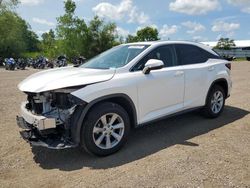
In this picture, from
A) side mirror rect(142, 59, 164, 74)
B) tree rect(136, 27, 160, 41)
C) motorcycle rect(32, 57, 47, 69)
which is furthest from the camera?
tree rect(136, 27, 160, 41)

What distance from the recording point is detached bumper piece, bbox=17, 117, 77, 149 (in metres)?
4.32

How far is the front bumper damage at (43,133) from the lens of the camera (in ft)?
14.0

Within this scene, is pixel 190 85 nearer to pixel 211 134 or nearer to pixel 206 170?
pixel 211 134

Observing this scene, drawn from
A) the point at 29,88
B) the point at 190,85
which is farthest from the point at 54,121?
the point at 190,85

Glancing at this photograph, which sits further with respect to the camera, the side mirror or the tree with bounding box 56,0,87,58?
the tree with bounding box 56,0,87,58

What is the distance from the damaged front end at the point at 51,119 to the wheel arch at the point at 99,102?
0.07m

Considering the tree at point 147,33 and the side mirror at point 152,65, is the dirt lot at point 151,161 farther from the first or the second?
the tree at point 147,33

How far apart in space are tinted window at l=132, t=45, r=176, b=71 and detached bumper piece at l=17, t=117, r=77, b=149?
5.77 feet

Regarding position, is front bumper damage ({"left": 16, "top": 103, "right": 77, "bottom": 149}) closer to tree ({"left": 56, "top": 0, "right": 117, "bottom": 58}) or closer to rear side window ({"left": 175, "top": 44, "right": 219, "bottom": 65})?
rear side window ({"left": 175, "top": 44, "right": 219, "bottom": 65})

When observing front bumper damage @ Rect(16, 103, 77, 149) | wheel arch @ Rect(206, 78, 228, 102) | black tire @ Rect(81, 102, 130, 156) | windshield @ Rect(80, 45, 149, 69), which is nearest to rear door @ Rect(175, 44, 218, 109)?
wheel arch @ Rect(206, 78, 228, 102)

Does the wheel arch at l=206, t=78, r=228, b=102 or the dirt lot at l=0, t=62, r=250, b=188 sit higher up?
the wheel arch at l=206, t=78, r=228, b=102

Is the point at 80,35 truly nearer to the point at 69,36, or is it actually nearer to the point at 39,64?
the point at 69,36

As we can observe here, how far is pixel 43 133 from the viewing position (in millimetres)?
Answer: 4340

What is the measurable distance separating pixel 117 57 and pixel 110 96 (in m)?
1.20
